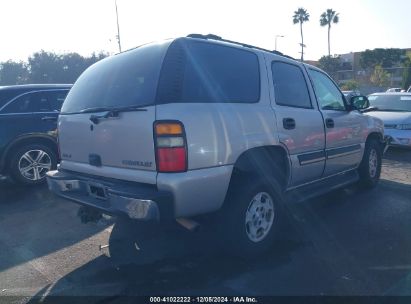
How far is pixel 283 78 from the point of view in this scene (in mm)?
4215

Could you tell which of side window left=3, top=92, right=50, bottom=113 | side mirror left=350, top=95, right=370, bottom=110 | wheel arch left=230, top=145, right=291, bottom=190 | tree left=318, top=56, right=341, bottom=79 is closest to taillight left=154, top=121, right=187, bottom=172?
wheel arch left=230, top=145, right=291, bottom=190

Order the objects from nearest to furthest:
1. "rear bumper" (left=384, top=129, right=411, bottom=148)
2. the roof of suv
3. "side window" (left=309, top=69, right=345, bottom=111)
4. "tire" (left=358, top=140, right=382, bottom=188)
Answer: "side window" (left=309, top=69, right=345, bottom=111) < "tire" (left=358, top=140, right=382, bottom=188) < the roof of suv < "rear bumper" (left=384, top=129, right=411, bottom=148)

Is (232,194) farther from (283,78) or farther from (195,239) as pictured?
(283,78)

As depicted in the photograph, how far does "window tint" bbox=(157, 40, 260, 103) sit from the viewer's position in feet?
9.92

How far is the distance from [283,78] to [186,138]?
1815mm

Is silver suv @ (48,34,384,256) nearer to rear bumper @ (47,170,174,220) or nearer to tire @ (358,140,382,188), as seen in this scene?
rear bumper @ (47,170,174,220)

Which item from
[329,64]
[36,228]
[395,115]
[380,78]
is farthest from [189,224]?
[329,64]

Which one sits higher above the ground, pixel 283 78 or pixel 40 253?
pixel 283 78

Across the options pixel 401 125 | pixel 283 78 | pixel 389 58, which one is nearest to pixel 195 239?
pixel 283 78

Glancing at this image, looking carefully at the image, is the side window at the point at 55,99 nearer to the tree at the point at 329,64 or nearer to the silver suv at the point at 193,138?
the silver suv at the point at 193,138

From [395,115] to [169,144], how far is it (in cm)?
828

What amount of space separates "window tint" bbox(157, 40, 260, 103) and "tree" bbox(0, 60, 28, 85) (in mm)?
57752

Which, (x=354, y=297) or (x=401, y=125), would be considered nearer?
(x=354, y=297)

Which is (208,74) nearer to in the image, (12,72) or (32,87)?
(32,87)
